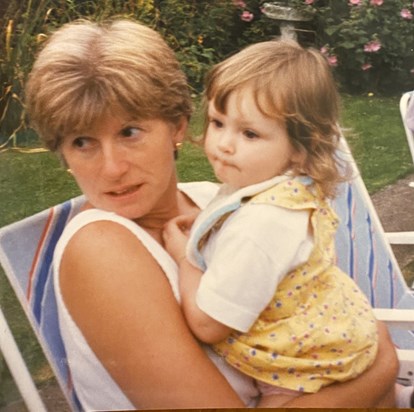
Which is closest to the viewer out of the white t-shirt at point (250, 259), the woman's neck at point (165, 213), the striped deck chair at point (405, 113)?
the white t-shirt at point (250, 259)

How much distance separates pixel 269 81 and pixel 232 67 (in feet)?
0.26

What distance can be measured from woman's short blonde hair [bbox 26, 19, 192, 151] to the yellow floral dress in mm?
236

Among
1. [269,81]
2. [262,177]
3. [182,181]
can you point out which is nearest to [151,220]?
[182,181]

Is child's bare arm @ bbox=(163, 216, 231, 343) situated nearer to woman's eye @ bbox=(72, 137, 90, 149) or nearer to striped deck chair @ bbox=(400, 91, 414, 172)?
woman's eye @ bbox=(72, 137, 90, 149)

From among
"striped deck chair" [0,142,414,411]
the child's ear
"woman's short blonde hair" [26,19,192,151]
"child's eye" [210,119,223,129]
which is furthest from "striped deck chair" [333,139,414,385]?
"woman's short blonde hair" [26,19,192,151]

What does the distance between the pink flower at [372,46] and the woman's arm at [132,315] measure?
0.55 metres

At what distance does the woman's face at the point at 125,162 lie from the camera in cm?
135

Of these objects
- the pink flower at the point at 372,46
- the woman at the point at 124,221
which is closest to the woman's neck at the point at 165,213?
the woman at the point at 124,221

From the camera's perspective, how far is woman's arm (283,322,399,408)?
4.47ft

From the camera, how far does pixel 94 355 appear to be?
1.38m

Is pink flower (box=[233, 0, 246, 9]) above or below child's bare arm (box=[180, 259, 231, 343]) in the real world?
above

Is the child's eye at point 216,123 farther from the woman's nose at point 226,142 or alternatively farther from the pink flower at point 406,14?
the pink flower at point 406,14

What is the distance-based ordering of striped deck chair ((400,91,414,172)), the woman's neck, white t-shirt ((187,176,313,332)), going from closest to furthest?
white t-shirt ((187,176,313,332)) < the woman's neck < striped deck chair ((400,91,414,172))

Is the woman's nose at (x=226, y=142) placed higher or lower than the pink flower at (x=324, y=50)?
lower
